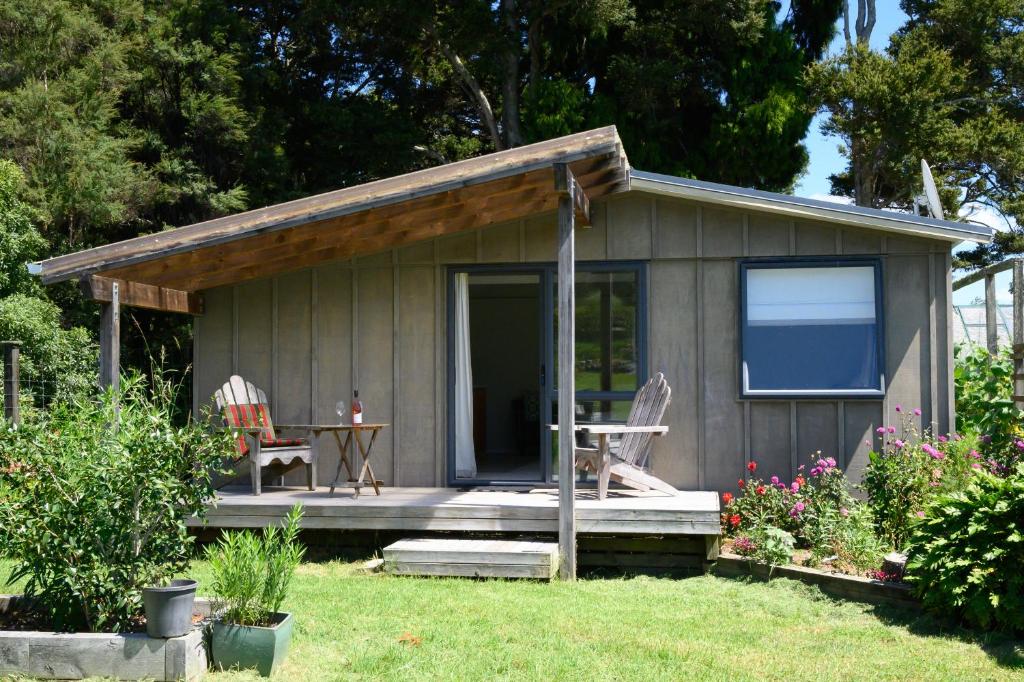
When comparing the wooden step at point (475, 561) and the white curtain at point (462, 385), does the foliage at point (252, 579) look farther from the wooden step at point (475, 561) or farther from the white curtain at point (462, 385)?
the white curtain at point (462, 385)

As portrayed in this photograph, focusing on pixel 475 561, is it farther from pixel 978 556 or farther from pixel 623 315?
pixel 978 556

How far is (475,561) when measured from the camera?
6.09m

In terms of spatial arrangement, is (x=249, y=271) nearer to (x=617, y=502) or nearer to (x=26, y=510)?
(x=617, y=502)

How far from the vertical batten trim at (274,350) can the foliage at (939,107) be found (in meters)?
9.59

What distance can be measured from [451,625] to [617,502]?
197cm

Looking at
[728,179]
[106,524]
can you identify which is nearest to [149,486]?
[106,524]

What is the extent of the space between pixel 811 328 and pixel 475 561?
3.08 metres

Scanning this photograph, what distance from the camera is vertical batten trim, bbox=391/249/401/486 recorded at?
25.5 feet

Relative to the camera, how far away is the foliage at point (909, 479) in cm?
617

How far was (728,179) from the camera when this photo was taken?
579 inches

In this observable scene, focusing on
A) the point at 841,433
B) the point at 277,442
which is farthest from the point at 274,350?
the point at 841,433

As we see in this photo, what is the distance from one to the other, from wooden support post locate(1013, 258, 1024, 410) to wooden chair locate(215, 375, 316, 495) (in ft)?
16.9

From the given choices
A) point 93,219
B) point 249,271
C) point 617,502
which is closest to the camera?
point 617,502

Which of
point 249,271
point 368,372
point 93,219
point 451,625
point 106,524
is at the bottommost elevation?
point 451,625
